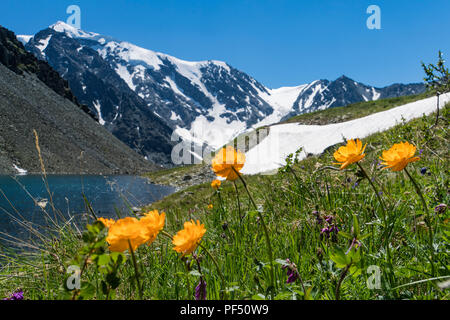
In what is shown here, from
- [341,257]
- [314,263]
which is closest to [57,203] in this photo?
[314,263]

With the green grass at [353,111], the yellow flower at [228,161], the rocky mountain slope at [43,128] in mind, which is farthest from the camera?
the rocky mountain slope at [43,128]

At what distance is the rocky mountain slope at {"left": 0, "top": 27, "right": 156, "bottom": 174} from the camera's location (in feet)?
190

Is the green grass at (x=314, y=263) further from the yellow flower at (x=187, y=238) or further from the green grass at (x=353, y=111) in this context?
the green grass at (x=353, y=111)

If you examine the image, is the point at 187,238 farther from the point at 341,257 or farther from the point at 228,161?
the point at 341,257

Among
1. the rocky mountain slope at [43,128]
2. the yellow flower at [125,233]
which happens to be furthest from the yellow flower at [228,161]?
the rocky mountain slope at [43,128]

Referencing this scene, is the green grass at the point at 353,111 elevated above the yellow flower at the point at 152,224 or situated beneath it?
elevated above

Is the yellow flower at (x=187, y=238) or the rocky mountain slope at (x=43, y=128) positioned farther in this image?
the rocky mountain slope at (x=43, y=128)

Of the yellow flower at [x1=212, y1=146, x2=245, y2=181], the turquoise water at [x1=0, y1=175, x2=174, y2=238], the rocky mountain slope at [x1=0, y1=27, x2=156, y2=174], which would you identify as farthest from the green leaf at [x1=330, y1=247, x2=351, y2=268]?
the rocky mountain slope at [x1=0, y1=27, x2=156, y2=174]

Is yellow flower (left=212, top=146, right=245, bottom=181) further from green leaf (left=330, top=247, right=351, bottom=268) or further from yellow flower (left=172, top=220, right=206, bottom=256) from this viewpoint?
green leaf (left=330, top=247, right=351, bottom=268)

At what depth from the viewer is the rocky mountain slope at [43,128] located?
2282 inches

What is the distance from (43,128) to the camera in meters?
69.7

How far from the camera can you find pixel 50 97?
8612 cm
